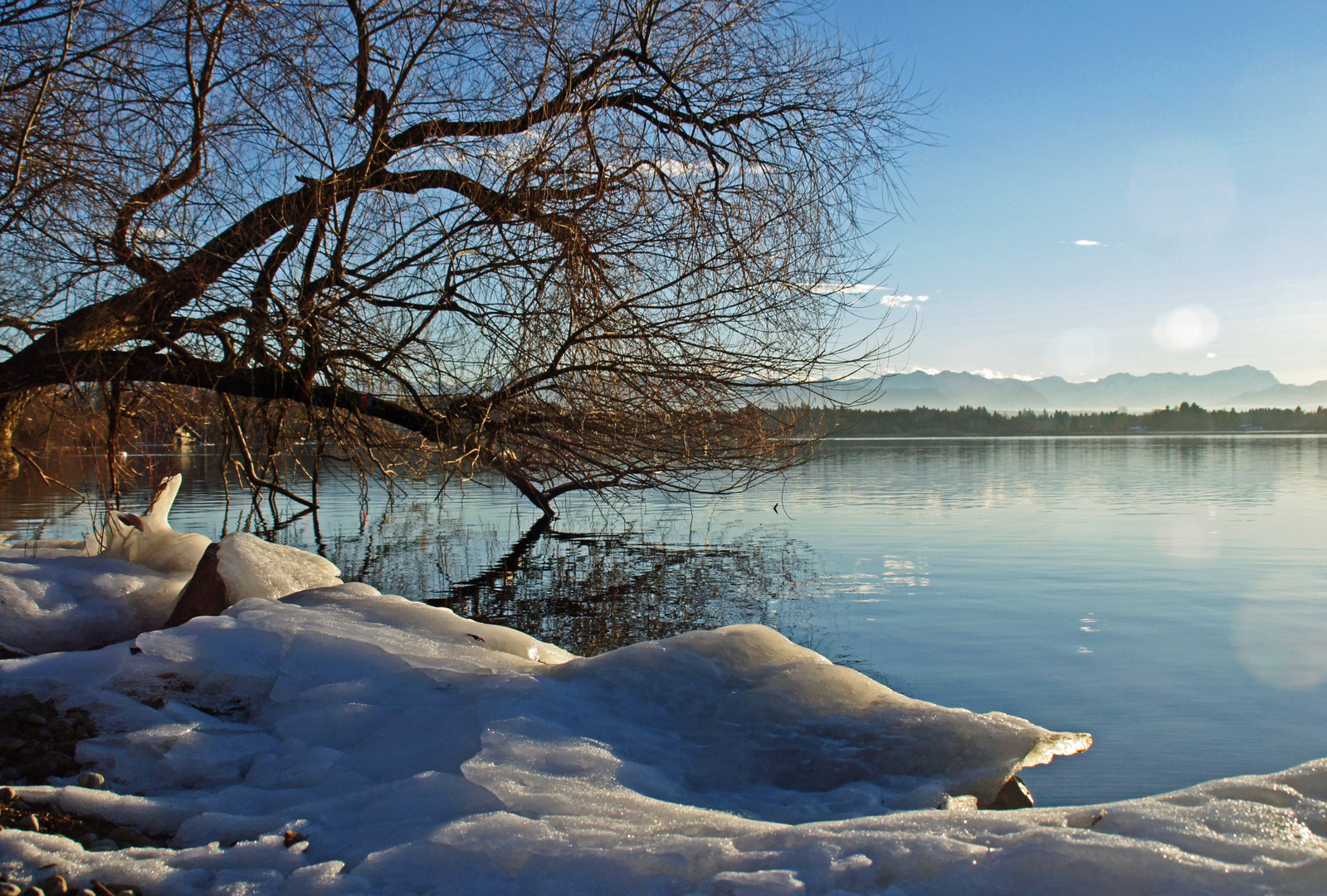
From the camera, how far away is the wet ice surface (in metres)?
2.20

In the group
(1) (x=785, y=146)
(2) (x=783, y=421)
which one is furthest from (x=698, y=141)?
(2) (x=783, y=421)

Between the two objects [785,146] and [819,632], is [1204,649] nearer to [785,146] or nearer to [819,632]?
[819,632]

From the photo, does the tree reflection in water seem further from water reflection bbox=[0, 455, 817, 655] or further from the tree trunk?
the tree trunk

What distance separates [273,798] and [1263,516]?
15431 millimetres

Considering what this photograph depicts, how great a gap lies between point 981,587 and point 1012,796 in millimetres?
5403

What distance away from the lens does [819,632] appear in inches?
258

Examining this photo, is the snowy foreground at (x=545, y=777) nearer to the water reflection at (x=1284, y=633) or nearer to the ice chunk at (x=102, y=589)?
the ice chunk at (x=102, y=589)

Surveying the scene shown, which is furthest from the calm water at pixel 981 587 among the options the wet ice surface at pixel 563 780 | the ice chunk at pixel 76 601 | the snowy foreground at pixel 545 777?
the ice chunk at pixel 76 601

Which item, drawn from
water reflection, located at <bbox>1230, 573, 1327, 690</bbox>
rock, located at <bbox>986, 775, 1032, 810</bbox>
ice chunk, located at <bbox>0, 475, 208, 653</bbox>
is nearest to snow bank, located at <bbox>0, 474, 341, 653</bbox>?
ice chunk, located at <bbox>0, 475, 208, 653</bbox>

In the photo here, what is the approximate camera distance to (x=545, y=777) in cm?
282

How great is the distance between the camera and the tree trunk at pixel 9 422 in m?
8.16

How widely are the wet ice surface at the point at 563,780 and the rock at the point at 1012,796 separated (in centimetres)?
7

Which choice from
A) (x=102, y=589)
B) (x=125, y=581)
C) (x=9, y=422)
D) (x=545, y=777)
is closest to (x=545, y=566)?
(x=125, y=581)

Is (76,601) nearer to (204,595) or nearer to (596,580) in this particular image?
(204,595)
